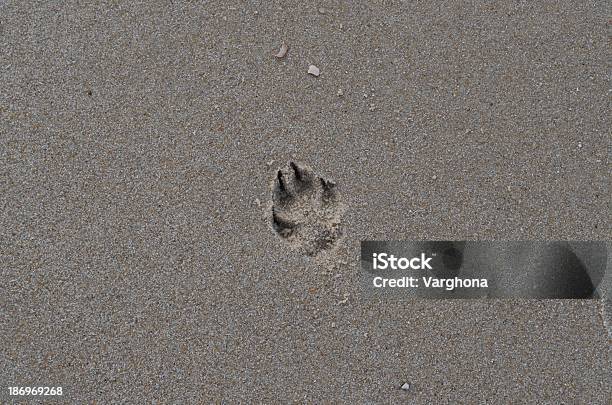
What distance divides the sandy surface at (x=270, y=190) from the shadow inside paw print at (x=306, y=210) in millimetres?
35

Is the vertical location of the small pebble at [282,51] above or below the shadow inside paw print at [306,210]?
above

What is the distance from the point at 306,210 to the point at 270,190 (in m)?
0.15

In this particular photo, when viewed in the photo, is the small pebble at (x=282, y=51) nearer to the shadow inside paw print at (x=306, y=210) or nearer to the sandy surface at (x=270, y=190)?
the sandy surface at (x=270, y=190)

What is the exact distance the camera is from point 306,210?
1821mm

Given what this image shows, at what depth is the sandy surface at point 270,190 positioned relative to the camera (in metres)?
1.80

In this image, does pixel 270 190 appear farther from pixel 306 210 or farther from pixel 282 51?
pixel 282 51

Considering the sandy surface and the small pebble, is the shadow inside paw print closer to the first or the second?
the sandy surface

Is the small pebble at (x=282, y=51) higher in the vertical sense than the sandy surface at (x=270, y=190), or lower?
higher

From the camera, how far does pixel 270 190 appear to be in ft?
5.97

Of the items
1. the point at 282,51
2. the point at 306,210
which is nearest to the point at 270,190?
the point at 306,210

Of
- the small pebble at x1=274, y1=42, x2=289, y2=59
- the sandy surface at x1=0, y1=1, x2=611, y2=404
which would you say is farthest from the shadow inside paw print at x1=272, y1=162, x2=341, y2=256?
the small pebble at x1=274, y1=42, x2=289, y2=59

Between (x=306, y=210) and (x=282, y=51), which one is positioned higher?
(x=282, y=51)

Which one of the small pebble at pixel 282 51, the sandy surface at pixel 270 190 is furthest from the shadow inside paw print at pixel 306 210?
the small pebble at pixel 282 51

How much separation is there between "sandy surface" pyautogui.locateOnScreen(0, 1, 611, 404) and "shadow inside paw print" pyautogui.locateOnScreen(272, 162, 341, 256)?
1.4 inches
